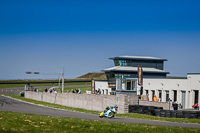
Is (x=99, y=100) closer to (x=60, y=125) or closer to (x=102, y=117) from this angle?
(x=102, y=117)

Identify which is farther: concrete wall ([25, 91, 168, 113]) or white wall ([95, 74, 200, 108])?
white wall ([95, 74, 200, 108])

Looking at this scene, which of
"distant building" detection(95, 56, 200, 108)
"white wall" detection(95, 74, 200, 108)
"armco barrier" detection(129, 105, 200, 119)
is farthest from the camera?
"distant building" detection(95, 56, 200, 108)

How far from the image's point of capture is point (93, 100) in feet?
161

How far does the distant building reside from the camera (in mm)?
51219

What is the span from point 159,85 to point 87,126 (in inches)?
1720

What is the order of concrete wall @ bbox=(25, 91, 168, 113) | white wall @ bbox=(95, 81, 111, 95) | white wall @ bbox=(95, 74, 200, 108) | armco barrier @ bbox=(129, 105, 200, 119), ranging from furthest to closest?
white wall @ bbox=(95, 81, 111, 95), white wall @ bbox=(95, 74, 200, 108), concrete wall @ bbox=(25, 91, 168, 113), armco barrier @ bbox=(129, 105, 200, 119)

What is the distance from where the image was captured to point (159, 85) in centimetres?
6062

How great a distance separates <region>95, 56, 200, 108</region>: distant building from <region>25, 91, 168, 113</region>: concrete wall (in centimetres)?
592

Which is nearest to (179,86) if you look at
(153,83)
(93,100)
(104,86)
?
(153,83)

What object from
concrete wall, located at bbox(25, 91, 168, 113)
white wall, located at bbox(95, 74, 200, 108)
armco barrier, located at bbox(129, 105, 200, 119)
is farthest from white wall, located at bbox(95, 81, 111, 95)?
armco barrier, located at bbox(129, 105, 200, 119)

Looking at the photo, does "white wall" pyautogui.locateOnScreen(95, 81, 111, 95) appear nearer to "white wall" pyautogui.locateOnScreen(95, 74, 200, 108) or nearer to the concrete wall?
the concrete wall

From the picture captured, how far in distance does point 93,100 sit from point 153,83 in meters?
16.8

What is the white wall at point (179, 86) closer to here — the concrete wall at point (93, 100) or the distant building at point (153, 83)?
the distant building at point (153, 83)

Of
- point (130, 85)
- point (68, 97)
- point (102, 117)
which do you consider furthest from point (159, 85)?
point (102, 117)
